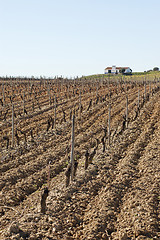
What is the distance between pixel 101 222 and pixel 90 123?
9691 millimetres

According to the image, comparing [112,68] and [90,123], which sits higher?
[112,68]

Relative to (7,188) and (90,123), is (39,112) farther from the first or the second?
(7,188)

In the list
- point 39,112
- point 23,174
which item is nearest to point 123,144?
point 23,174

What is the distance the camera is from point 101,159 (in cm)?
915

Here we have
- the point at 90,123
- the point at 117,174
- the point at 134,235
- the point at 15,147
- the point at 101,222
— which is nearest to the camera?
the point at 134,235

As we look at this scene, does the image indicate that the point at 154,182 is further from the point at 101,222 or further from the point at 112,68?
the point at 112,68

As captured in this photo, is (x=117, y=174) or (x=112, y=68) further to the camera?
(x=112, y=68)

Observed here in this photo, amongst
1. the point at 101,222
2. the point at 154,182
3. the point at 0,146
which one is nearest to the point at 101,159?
the point at 154,182

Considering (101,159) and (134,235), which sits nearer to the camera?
(134,235)

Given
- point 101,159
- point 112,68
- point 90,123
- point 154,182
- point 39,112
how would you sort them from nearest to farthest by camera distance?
1. point 154,182
2. point 101,159
3. point 90,123
4. point 39,112
5. point 112,68

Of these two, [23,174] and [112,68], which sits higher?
[112,68]

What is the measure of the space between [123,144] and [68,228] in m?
5.78

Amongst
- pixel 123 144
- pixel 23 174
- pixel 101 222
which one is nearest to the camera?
pixel 101 222

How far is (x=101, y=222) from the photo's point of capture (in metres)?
5.47
